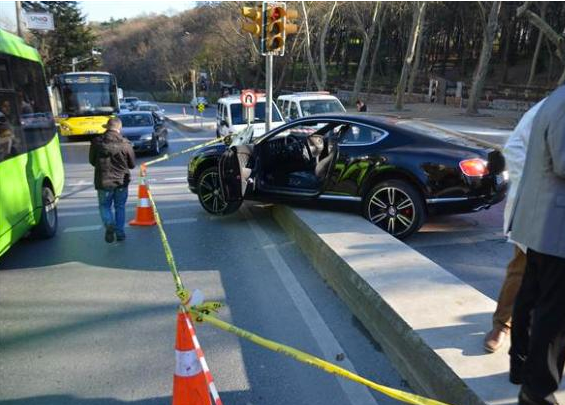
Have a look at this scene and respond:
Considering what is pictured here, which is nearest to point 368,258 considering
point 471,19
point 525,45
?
point 471,19

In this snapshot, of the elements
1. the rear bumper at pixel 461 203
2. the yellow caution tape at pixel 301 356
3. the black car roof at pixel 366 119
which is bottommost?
the rear bumper at pixel 461 203

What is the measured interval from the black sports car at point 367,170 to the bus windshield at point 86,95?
15.5m

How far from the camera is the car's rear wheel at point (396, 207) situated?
20.9 ft

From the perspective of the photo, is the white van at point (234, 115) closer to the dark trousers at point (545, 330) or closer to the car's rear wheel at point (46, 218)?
the car's rear wheel at point (46, 218)

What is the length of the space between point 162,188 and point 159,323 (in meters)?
6.85

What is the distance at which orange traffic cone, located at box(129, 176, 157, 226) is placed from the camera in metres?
7.78

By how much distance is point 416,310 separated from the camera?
376 centimetres

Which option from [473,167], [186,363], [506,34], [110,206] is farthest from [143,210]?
[506,34]

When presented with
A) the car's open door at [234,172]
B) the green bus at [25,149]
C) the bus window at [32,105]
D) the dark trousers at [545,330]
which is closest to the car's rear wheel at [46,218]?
the green bus at [25,149]

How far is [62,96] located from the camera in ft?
69.9

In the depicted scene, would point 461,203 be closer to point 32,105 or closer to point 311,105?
point 32,105

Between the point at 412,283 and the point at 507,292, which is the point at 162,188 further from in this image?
the point at 507,292

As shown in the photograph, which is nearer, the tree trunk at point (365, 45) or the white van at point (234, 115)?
the white van at point (234, 115)

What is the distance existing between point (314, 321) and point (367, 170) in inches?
109
